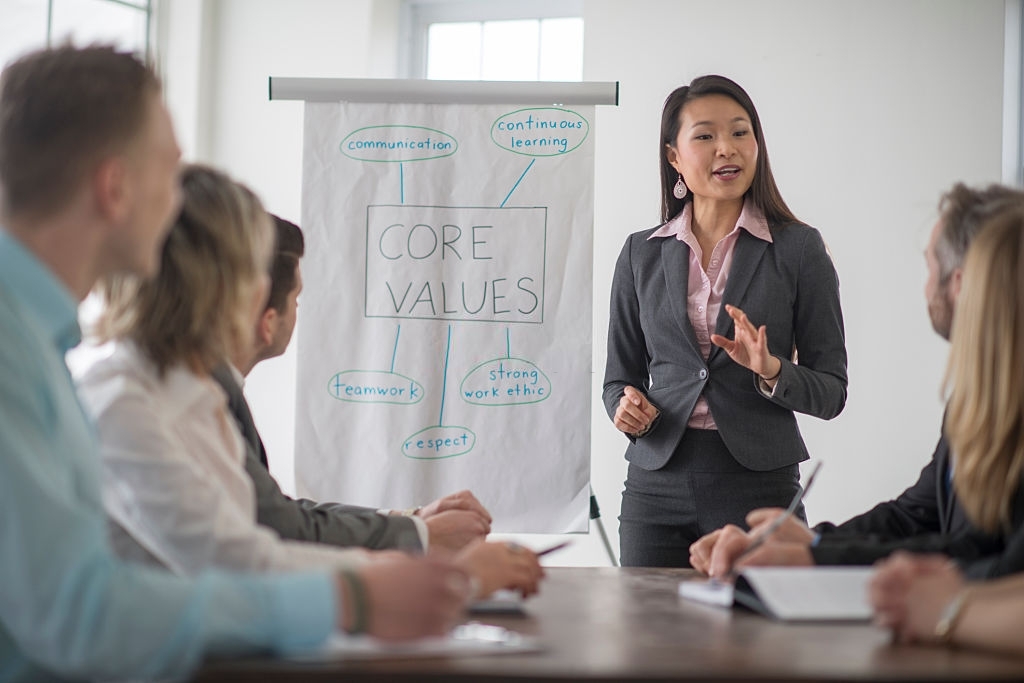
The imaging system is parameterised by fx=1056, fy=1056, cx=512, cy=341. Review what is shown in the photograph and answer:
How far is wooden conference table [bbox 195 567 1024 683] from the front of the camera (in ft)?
3.80

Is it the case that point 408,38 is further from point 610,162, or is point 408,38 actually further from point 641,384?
point 641,384

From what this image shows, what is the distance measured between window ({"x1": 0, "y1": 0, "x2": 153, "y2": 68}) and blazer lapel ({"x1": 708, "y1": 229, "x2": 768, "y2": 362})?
240 cm

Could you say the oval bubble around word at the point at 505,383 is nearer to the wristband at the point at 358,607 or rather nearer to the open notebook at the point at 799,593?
the open notebook at the point at 799,593

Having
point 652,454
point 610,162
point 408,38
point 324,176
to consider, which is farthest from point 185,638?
point 408,38

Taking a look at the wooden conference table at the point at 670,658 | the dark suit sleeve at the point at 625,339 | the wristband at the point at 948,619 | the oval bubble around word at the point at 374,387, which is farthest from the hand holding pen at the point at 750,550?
the oval bubble around word at the point at 374,387

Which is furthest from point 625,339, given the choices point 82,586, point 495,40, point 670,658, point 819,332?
point 495,40

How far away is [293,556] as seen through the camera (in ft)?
4.85

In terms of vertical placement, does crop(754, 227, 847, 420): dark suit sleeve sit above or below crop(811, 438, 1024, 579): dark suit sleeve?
above

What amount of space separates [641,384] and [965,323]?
4.60ft

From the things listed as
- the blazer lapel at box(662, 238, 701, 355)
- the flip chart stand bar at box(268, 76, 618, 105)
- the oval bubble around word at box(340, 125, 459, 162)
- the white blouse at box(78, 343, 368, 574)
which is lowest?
the white blouse at box(78, 343, 368, 574)

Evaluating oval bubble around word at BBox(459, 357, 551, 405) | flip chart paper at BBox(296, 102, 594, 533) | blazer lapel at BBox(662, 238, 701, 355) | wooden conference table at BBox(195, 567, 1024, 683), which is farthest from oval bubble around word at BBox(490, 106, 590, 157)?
wooden conference table at BBox(195, 567, 1024, 683)

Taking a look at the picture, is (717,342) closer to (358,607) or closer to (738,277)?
(738,277)

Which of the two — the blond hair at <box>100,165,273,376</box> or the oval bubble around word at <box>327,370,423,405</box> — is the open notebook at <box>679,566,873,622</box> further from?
the oval bubble around word at <box>327,370,423,405</box>

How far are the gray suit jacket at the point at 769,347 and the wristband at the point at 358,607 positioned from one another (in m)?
1.60
